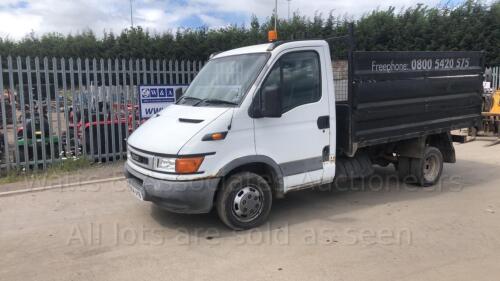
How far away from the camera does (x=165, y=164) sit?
488 cm

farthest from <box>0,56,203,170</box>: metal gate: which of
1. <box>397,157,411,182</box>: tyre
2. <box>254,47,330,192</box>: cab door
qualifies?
<box>397,157,411,182</box>: tyre

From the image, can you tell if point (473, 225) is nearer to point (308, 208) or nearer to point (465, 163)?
point (308, 208)

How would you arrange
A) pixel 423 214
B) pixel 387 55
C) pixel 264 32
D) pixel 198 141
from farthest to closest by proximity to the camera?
pixel 264 32 → pixel 387 55 → pixel 423 214 → pixel 198 141

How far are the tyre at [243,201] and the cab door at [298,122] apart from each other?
318 mm

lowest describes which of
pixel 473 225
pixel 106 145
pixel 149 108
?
pixel 473 225

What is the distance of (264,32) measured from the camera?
2638 cm

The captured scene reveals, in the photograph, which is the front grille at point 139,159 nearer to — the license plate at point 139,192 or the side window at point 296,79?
the license plate at point 139,192

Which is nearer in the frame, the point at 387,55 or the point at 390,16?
the point at 387,55

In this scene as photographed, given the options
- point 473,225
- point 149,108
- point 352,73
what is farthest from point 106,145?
point 473,225

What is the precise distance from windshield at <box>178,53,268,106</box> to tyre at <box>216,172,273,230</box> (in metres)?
0.90

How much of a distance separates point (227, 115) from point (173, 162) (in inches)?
30.8

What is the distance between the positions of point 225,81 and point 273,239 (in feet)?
6.55

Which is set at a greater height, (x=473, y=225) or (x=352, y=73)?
(x=352, y=73)

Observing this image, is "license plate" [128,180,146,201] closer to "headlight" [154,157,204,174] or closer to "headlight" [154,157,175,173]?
"headlight" [154,157,175,173]
